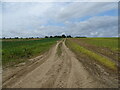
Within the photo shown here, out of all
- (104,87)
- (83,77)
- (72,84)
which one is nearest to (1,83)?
(72,84)

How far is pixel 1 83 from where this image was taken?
6.11 meters

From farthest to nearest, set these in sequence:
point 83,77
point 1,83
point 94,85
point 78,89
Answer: point 83,77, point 1,83, point 94,85, point 78,89

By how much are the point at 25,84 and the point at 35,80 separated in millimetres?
627

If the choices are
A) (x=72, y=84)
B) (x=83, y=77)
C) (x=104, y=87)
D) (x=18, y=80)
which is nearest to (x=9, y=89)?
(x=18, y=80)

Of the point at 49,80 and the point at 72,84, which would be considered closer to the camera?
the point at 72,84

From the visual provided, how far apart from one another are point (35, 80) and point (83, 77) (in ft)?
8.33

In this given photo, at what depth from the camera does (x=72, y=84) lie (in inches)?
228

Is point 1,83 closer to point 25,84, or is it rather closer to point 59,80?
point 25,84

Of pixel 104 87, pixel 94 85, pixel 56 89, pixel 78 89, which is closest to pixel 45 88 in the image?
pixel 56 89

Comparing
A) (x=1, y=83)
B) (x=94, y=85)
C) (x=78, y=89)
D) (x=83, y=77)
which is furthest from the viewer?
(x=83, y=77)

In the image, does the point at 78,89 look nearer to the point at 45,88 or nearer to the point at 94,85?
the point at 94,85

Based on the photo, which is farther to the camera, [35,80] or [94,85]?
[35,80]

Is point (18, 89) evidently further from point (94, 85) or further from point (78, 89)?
point (94, 85)

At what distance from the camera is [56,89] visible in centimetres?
A: 526
